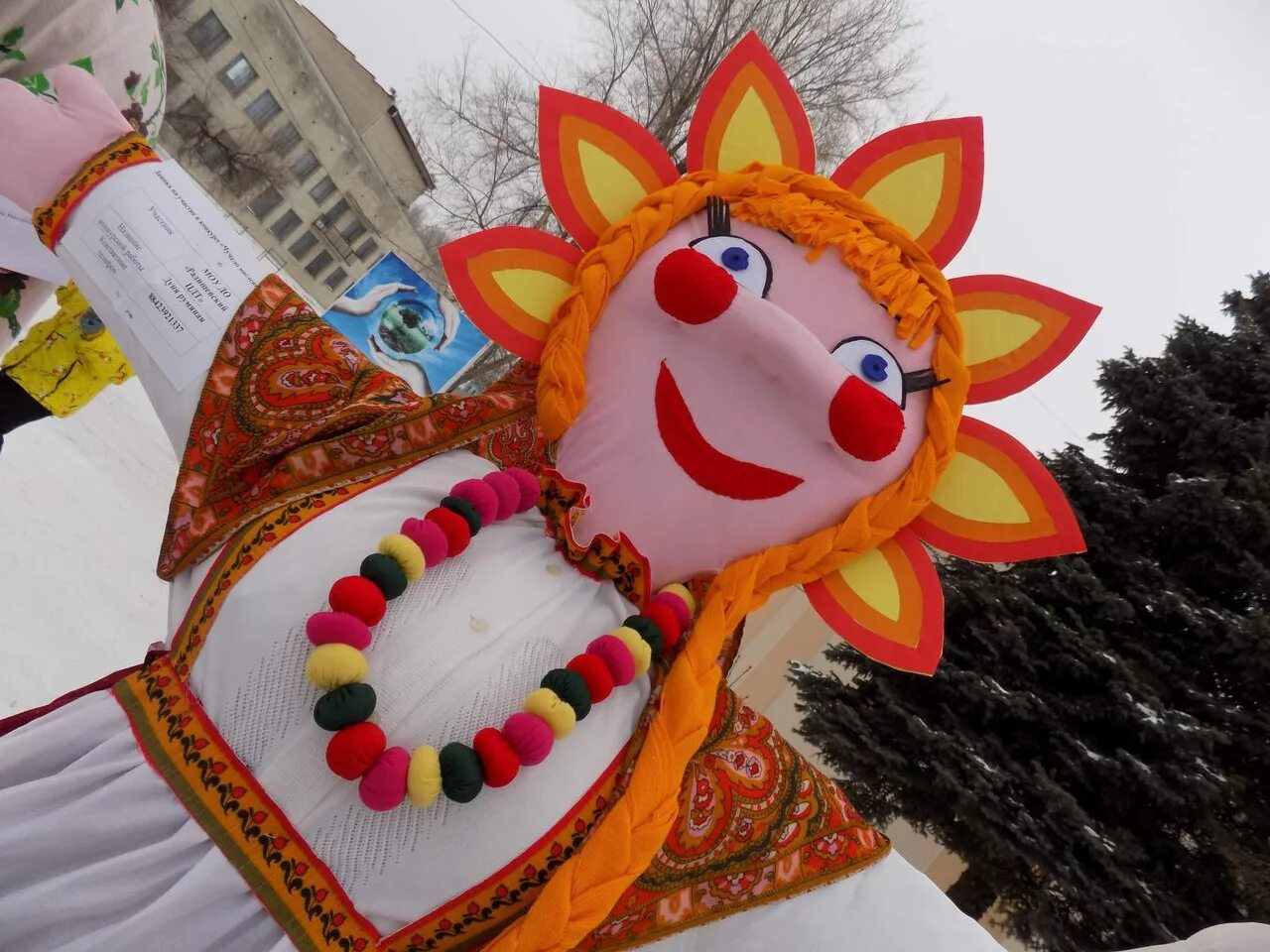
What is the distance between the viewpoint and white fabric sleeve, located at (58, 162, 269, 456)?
77cm

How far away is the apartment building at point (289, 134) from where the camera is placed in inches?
126

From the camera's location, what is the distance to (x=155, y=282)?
0.78m

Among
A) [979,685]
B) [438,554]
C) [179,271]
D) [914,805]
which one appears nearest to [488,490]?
[438,554]

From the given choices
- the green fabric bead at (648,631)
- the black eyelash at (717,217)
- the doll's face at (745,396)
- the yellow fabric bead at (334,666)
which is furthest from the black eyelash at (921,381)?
the yellow fabric bead at (334,666)

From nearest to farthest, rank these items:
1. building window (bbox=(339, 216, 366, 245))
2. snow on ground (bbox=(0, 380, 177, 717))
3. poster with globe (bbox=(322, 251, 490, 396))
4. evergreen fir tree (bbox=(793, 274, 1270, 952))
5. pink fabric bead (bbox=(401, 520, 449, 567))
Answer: pink fabric bead (bbox=(401, 520, 449, 567)) → snow on ground (bbox=(0, 380, 177, 717)) → evergreen fir tree (bbox=(793, 274, 1270, 952)) → poster with globe (bbox=(322, 251, 490, 396)) → building window (bbox=(339, 216, 366, 245))

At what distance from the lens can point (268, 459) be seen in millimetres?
746

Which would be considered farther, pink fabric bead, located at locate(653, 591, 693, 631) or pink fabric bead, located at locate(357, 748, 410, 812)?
pink fabric bead, located at locate(653, 591, 693, 631)

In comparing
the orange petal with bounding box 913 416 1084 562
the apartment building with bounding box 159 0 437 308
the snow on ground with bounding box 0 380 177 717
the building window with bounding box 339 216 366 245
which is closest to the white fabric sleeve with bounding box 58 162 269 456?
the orange petal with bounding box 913 416 1084 562

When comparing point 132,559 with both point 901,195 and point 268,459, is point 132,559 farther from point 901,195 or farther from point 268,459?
point 901,195

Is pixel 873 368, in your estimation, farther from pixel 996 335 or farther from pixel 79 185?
pixel 79 185

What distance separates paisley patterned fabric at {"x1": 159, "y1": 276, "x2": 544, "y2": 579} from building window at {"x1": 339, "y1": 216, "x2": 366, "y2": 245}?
128 inches

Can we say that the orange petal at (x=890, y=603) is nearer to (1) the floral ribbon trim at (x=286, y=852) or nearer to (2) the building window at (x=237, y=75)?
(1) the floral ribbon trim at (x=286, y=852)

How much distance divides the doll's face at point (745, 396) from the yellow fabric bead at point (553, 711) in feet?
0.67

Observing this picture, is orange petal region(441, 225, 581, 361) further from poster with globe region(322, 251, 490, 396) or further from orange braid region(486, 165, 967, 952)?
poster with globe region(322, 251, 490, 396)
